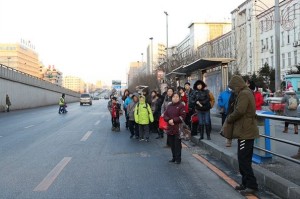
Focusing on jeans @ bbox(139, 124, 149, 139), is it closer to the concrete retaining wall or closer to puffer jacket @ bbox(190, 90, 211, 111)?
puffer jacket @ bbox(190, 90, 211, 111)

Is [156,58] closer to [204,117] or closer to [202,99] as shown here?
[204,117]

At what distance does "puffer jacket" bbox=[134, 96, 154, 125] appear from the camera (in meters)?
14.0

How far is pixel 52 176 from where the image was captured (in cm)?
802

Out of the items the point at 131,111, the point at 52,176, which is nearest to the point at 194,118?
the point at 131,111

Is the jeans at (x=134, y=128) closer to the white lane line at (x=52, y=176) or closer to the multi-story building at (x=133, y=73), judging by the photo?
the white lane line at (x=52, y=176)

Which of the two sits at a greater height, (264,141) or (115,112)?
(115,112)

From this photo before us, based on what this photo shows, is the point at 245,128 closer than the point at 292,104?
Yes

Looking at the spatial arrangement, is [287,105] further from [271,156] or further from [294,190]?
[294,190]

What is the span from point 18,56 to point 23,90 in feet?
338

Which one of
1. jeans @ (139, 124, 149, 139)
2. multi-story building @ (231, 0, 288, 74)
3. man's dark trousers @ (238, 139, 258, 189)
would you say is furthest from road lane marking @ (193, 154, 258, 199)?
multi-story building @ (231, 0, 288, 74)

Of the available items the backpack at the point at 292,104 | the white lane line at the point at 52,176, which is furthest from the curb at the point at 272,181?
the backpack at the point at 292,104

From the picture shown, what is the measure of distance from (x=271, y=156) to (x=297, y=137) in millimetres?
1347

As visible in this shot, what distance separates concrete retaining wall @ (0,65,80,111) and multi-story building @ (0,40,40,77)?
261 feet

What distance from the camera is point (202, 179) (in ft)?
25.1
